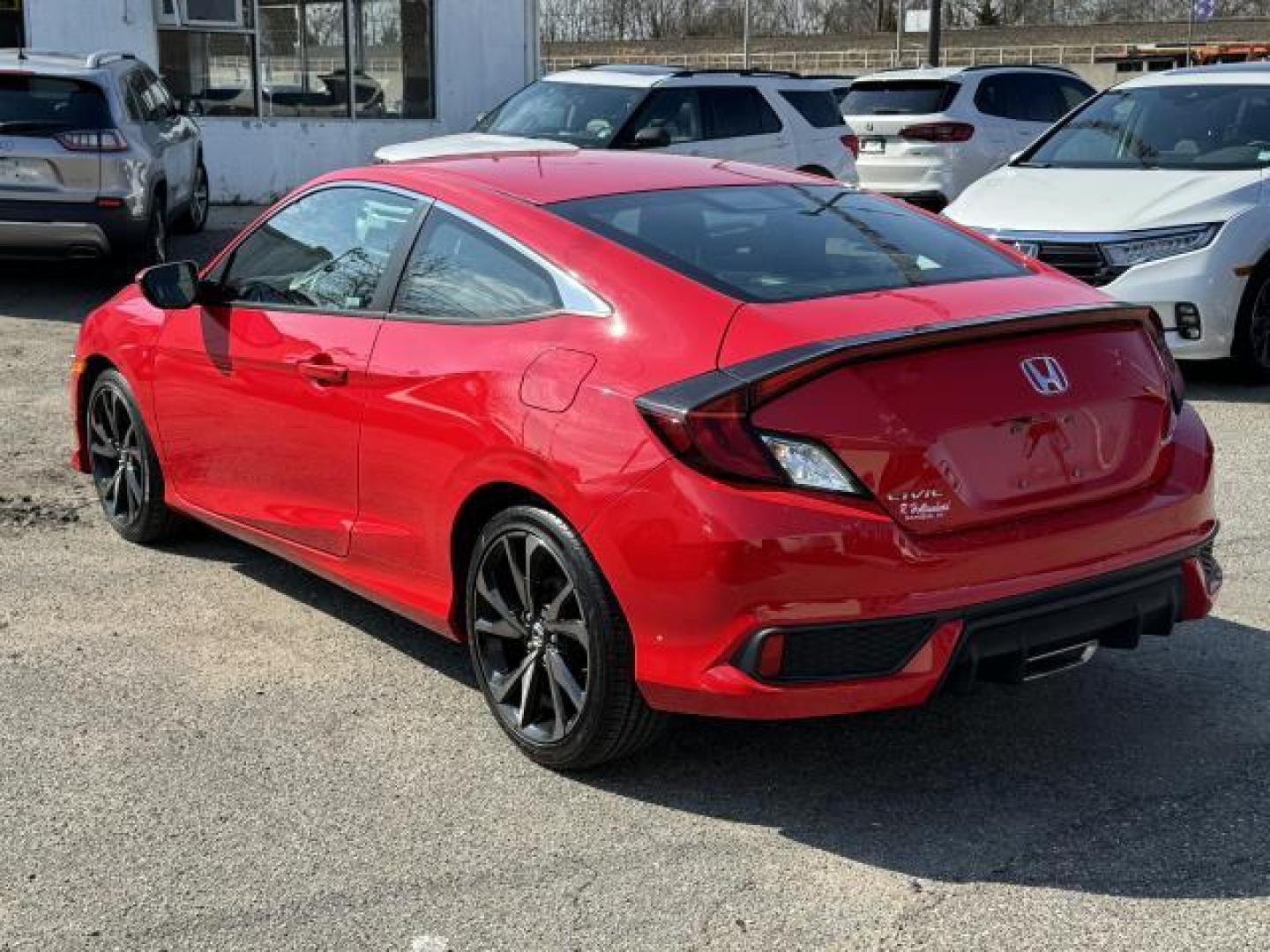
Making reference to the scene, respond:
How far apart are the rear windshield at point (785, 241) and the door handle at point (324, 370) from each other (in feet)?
2.67

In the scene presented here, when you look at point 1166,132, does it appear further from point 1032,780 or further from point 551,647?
point 551,647

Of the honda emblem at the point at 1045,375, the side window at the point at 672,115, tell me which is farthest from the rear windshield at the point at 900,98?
the honda emblem at the point at 1045,375

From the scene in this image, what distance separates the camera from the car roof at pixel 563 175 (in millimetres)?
4789

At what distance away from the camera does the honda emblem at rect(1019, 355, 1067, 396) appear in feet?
13.0

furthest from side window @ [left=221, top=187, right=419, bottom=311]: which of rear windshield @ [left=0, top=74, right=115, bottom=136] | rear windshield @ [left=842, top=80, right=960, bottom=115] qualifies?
rear windshield @ [left=842, top=80, right=960, bottom=115]

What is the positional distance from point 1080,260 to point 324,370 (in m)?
5.32

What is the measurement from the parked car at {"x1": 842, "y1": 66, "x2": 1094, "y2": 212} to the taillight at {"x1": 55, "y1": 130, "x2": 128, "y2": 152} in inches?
285

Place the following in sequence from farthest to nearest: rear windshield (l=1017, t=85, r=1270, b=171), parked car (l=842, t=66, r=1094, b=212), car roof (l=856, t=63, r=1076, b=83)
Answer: car roof (l=856, t=63, r=1076, b=83) < parked car (l=842, t=66, r=1094, b=212) < rear windshield (l=1017, t=85, r=1270, b=171)

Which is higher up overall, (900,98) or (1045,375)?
(900,98)

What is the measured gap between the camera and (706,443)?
12.2ft

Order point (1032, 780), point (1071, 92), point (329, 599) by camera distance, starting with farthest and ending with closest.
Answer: point (1071, 92)
point (329, 599)
point (1032, 780)

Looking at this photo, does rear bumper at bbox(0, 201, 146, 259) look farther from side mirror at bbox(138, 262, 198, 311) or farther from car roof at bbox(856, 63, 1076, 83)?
car roof at bbox(856, 63, 1076, 83)

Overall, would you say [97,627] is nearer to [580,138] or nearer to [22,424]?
[22,424]

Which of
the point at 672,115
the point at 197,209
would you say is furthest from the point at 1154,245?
the point at 197,209
